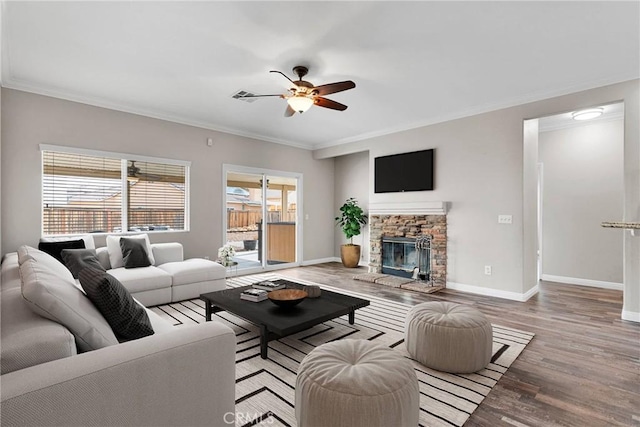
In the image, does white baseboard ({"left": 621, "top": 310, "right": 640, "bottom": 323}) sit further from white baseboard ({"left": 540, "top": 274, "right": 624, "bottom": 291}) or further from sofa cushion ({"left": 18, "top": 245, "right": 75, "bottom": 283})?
sofa cushion ({"left": 18, "top": 245, "right": 75, "bottom": 283})

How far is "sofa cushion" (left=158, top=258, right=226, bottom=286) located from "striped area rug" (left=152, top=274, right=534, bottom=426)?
1.42 ft

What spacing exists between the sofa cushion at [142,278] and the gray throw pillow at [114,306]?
2165mm

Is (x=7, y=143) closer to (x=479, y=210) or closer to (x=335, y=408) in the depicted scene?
(x=335, y=408)

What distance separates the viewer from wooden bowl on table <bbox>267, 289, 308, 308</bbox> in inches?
105

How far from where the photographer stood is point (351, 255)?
6.76 metres

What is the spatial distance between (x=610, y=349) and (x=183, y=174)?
5.77 meters

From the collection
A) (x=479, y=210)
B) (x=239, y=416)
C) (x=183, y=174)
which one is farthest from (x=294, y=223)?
(x=239, y=416)

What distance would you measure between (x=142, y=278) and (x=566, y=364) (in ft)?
14.1

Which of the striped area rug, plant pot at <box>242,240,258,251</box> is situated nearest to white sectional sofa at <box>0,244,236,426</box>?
the striped area rug

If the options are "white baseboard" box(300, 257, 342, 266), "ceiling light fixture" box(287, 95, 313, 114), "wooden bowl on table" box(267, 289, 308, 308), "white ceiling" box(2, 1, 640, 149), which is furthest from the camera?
"white baseboard" box(300, 257, 342, 266)

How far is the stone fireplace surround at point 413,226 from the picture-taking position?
5.04 meters

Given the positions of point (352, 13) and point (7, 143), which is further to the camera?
point (7, 143)

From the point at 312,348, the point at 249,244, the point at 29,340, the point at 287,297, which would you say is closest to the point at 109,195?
the point at 249,244

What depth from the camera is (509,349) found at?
2.69m
